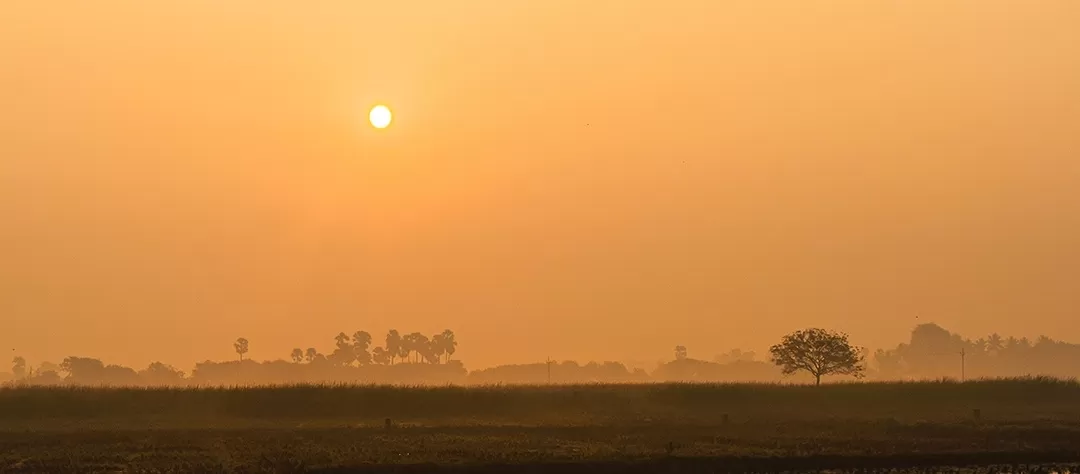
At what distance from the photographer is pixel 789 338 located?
390 feet

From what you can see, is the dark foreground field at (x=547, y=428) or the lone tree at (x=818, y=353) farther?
the lone tree at (x=818, y=353)

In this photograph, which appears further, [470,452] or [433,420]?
[433,420]

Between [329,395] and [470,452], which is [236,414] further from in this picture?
[470,452]

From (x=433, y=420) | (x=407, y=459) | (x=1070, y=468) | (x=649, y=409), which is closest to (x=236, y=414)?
(x=433, y=420)

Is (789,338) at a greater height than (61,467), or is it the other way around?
(789,338)

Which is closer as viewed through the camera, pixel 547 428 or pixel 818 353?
pixel 547 428

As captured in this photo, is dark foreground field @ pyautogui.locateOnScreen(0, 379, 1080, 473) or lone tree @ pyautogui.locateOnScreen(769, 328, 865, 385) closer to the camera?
dark foreground field @ pyautogui.locateOnScreen(0, 379, 1080, 473)

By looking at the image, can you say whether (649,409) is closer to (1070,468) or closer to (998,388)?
(998,388)

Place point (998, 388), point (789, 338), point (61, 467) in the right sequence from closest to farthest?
point (61, 467)
point (998, 388)
point (789, 338)

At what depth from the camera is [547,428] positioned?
66.6m

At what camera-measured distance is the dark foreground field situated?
162 feet

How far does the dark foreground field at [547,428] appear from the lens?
49438mm

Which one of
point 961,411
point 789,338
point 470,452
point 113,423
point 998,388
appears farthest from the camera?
point 789,338

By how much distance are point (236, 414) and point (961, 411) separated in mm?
52882
